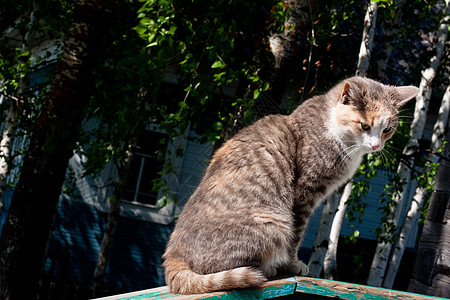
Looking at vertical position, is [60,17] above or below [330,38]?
below

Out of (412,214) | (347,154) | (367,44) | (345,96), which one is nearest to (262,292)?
(347,154)

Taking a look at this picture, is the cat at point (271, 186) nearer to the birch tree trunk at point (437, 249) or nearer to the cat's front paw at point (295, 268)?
the cat's front paw at point (295, 268)

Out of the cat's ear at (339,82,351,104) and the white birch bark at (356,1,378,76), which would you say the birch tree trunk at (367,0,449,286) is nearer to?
the white birch bark at (356,1,378,76)

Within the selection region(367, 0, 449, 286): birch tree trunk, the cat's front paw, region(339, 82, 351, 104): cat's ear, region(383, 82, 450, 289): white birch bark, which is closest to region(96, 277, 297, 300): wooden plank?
the cat's front paw

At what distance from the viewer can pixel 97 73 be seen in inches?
185

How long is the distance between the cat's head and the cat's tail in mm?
1093

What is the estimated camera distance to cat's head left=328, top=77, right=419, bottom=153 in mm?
2744

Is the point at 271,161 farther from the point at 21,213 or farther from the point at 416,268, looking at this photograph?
the point at 21,213

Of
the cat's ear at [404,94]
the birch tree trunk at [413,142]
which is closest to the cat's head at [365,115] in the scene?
the cat's ear at [404,94]

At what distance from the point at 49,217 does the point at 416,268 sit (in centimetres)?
341

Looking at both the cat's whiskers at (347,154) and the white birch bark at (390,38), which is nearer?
the cat's whiskers at (347,154)

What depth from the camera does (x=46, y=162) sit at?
448 centimetres

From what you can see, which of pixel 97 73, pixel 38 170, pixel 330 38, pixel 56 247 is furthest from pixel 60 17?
pixel 56 247

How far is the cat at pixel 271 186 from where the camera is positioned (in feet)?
7.48
